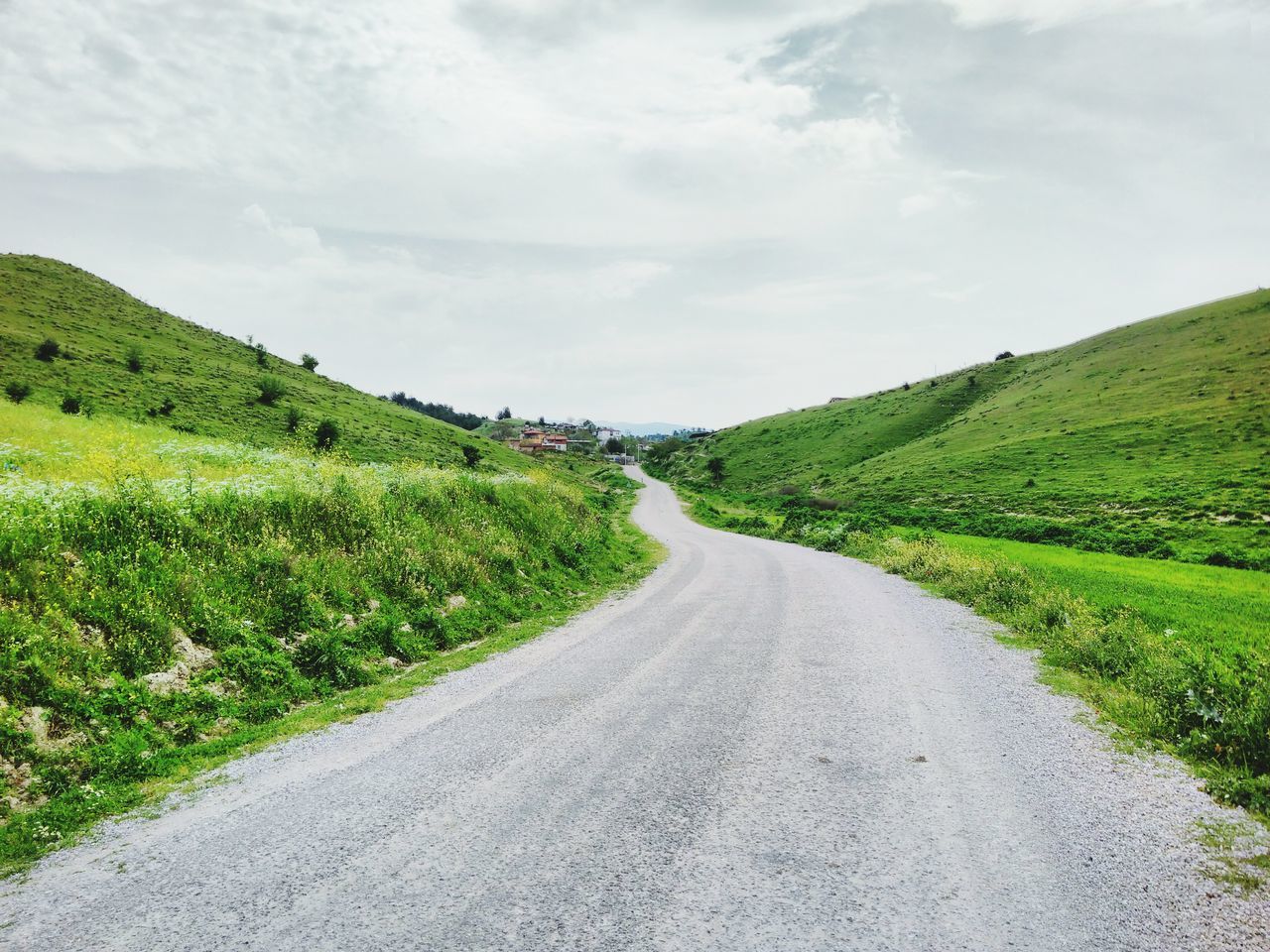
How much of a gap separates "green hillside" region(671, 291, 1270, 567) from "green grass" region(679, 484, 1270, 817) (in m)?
12.6

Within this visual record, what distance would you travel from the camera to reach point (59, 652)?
7.40 m

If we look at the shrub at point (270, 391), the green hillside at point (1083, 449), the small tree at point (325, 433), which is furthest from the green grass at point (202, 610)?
the shrub at point (270, 391)

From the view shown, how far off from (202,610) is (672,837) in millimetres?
8211

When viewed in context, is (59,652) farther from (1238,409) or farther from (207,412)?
(1238,409)

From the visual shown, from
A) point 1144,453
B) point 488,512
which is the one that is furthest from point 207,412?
point 1144,453

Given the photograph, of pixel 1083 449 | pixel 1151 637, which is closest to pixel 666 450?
pixel 1083 449

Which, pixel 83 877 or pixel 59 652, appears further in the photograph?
pixel 59 652

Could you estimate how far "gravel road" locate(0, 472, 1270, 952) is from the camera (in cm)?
412

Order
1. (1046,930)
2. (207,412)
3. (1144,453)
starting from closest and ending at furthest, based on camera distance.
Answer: (1046,930)
(1144,453)
(207,412)

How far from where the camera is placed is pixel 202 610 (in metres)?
9.28

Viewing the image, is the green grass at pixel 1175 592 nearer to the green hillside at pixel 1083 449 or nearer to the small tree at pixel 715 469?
the green hillside at pixel 1083 449

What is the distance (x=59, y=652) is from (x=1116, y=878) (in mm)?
11306

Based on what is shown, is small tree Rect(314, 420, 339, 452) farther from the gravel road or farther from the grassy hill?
the gravel road

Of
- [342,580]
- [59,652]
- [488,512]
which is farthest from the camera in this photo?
[488,512]
